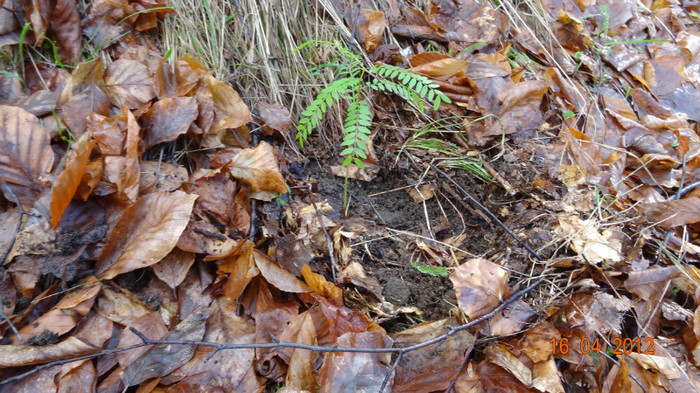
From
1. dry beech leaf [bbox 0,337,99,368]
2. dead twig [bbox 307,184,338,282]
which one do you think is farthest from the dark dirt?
dry beech leaf [bbox 0,337,99,368]

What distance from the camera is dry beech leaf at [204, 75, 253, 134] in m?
1.84

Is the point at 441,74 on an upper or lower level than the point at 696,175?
upper

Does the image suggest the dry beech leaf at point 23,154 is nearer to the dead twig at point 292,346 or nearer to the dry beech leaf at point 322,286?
the dead twig at point 292,346

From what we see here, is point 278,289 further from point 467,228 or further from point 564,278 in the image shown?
point 564,278

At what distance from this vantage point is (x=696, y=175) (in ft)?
7.10

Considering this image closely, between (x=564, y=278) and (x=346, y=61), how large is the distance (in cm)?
138

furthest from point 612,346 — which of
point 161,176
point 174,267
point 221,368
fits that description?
point 161,176

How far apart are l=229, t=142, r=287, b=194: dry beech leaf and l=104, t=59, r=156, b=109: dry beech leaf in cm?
47

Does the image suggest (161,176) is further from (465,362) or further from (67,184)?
(465,362)

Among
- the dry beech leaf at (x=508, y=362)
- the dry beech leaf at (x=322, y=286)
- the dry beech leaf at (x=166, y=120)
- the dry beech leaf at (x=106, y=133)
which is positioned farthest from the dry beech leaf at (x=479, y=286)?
the dry beech leaf at (x=106, y=133)

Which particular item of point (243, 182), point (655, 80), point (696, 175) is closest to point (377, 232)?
point (243, 182)

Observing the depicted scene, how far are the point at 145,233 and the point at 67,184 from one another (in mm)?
281

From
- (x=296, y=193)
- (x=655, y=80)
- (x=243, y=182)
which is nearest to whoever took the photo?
(x=243, y=182)

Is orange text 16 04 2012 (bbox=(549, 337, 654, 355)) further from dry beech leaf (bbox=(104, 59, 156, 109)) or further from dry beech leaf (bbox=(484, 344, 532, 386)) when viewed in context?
dry beech leaf (bbox=(104, 59, 156, 109))
